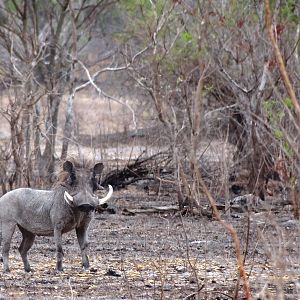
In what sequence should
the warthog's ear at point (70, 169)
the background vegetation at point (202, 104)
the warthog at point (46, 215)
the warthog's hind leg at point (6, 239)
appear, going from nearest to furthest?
1. the warthog's ear at point (70, 169)
2. the warthog at point (46, 215)
3. the warthog's hind leg at point (6, 239)
4. the background vegetation at point (202, 104)

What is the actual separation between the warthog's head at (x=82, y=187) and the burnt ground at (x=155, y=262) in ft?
2.07

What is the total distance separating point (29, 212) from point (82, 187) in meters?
0.69

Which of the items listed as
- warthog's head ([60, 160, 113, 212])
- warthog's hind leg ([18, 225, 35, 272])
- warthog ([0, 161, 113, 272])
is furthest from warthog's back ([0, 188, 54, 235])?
warthog's head ([60, 160, 113, 212])

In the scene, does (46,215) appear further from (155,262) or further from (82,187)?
(155,262)

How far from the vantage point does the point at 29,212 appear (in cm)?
916

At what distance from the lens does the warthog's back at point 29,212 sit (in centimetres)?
916

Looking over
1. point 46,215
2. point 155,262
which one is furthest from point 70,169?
point 155,262

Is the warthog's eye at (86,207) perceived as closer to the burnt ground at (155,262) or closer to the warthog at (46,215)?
the warthog at (46,215)

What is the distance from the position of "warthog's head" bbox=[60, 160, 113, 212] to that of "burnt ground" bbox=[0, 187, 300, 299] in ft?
2.07

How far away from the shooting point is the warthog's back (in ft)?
30.0

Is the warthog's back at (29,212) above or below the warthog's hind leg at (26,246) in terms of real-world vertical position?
above

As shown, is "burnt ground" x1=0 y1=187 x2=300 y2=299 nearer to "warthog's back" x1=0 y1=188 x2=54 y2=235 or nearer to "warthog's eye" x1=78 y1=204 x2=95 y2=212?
→ "warthog's back" x1=0 y1=188 x2=54 y2=235

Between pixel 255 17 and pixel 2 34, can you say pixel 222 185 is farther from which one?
pixel 2 34

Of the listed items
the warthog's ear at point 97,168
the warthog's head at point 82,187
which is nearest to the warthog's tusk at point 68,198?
the warthog's head at point 82,187
